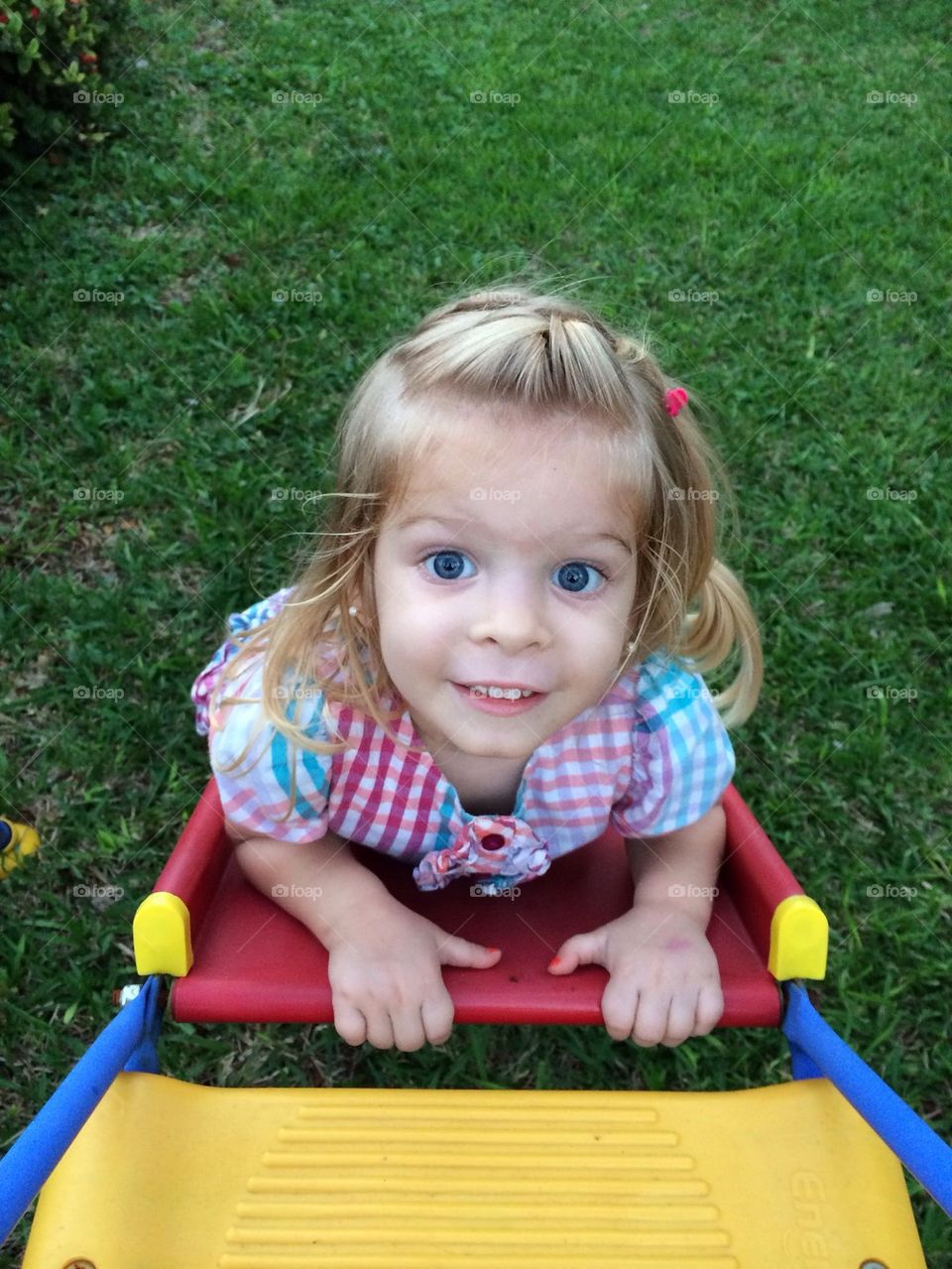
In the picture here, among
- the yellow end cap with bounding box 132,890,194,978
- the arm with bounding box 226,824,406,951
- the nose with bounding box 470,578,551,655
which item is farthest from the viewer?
the arm with bounding box 226,824,406,951

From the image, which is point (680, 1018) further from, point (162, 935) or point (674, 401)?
point (674, 401)

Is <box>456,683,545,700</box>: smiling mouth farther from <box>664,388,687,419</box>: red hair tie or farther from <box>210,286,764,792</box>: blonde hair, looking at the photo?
<box>664,388,687,419</box>: red hair tie

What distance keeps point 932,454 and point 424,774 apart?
212cm

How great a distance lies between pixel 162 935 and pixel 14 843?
2.75 ft

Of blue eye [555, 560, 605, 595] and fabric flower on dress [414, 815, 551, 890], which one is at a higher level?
blue eye [555, 560, 605, 595]

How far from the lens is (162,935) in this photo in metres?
1.31

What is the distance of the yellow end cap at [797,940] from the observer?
4.40 ft

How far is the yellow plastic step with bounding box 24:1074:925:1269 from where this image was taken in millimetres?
1183

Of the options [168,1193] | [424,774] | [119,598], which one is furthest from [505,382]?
[119,598]

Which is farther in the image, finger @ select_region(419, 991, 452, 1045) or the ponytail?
the ponytail

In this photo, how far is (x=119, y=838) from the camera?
2.07 m

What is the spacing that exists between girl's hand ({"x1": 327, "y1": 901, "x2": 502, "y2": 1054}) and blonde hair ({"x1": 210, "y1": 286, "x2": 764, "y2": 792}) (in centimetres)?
26

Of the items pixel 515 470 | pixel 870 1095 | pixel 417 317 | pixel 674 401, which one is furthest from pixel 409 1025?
pixel 417 317

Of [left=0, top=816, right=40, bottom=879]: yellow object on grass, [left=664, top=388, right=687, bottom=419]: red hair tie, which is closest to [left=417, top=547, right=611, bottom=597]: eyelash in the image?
[left=664, top=388, right=687, bottom=419]: red hair tie
